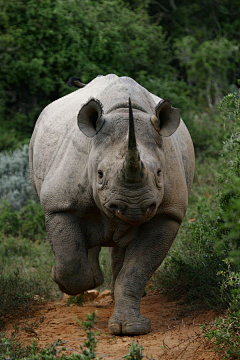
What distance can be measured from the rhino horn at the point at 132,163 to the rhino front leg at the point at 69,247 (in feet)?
3.46

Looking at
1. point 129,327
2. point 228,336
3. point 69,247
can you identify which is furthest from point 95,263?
point 228,336

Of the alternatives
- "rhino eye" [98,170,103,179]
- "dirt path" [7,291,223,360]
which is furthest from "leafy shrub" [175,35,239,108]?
"rhino eye" [98,170,103,179]

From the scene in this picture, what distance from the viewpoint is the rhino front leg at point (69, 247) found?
4.62 meters

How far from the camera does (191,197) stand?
337 inches

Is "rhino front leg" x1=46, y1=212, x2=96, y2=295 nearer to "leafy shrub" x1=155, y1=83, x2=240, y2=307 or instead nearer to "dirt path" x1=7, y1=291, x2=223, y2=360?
"dirt path" x1=7, y1=291, x2=223, y2=360

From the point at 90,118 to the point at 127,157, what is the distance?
2.49ft

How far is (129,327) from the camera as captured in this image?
4.42 m

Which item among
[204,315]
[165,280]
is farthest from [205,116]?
[204,315]

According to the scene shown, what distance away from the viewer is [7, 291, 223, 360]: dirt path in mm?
3936

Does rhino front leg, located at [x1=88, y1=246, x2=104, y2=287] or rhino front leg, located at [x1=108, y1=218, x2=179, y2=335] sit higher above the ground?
rhino front leg, located at [x1=108, y1=218, x2=179, y2=335]

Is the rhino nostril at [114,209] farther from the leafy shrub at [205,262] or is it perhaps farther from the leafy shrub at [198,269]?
the leafy shrub at [198,269]

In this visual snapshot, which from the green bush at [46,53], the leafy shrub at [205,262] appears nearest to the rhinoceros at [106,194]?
the leafy shrub at [205,262]

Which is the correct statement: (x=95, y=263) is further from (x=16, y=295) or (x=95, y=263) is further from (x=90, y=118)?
(x=90, y=118)

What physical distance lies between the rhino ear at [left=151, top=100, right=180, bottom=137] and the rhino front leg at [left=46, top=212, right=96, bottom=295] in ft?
3.39
